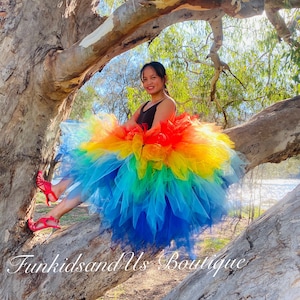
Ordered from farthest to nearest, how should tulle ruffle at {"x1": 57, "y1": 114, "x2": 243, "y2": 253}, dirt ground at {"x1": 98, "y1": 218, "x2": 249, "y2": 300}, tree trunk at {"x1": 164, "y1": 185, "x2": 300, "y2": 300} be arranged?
dirt ground at {"x1": 98, "y1": 218, "x2": 249, "y2": 300} → tulle ruffle at {"x1": 57, "y1": 114, "x2": 243, "y2": 253} → tree trunk at {"x1": 164, "y1": 185, "x2": 300, "y2": 300}

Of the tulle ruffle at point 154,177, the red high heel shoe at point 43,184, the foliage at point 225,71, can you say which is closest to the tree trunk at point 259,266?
the tulle ruffle at point 154,177

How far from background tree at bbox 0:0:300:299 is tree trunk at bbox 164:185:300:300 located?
54 centimetres

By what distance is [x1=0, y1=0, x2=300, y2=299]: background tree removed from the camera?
70.2 inches

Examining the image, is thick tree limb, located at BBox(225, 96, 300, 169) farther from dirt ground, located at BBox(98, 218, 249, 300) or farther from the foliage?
the foliage

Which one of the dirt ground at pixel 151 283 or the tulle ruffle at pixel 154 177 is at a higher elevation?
the tulle ruffle at pixel 154 177

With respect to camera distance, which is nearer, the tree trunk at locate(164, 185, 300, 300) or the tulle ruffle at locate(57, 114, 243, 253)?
the tree trunk at locate(164, 185, 300, 300)

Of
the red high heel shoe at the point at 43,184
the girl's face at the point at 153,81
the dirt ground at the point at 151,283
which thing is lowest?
the dirt ground at the point at 151,283

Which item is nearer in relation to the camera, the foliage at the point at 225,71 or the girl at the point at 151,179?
the girl at the point at 151,179

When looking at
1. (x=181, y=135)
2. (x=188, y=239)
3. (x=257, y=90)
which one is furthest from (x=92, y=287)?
(x=257, y=90)

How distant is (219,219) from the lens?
1.86 meters

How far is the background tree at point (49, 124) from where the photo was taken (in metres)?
1.78

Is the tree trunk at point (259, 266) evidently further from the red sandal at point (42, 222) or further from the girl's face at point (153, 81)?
the girl's face at point (153, 81)

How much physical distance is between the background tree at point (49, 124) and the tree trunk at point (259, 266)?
54 centimetres

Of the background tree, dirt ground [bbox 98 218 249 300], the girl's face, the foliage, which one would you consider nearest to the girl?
the background tree
